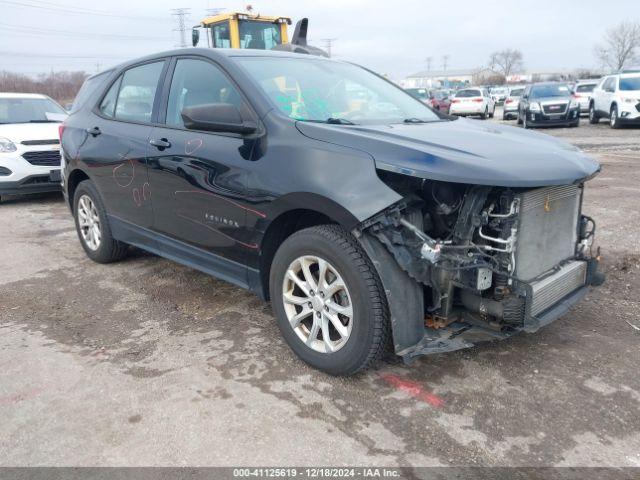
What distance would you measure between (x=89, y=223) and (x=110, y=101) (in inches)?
46.3

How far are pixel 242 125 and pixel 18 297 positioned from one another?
8.43 feet

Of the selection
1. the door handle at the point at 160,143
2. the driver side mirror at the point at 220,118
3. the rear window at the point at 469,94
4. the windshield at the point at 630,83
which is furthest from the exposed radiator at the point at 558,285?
the rear window at the point at 469,94

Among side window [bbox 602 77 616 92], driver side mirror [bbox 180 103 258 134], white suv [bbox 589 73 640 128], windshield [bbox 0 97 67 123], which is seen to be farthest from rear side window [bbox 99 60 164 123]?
side window [bbox 602 77 616 92]

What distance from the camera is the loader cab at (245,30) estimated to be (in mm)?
12836

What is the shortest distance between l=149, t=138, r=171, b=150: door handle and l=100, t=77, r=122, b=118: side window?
0.97m

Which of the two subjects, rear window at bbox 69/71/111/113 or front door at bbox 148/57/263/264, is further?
rear window at bbox 69/71/111/113

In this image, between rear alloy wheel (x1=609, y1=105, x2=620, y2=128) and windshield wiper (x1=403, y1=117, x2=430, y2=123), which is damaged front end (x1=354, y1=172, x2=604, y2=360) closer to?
windshield wiper (x1=403, y1=117, x2=430, y2=123)

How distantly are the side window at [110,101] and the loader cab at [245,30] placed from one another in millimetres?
8491

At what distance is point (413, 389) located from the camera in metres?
2.88

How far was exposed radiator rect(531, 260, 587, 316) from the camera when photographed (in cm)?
280

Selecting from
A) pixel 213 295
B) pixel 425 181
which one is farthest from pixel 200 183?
pixel 425 181

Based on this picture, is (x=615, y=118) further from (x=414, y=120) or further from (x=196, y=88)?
(x=196, y=88)

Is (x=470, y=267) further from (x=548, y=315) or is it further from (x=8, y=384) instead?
(x=8, y=384)

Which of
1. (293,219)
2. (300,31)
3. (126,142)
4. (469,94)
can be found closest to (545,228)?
(293,219)
